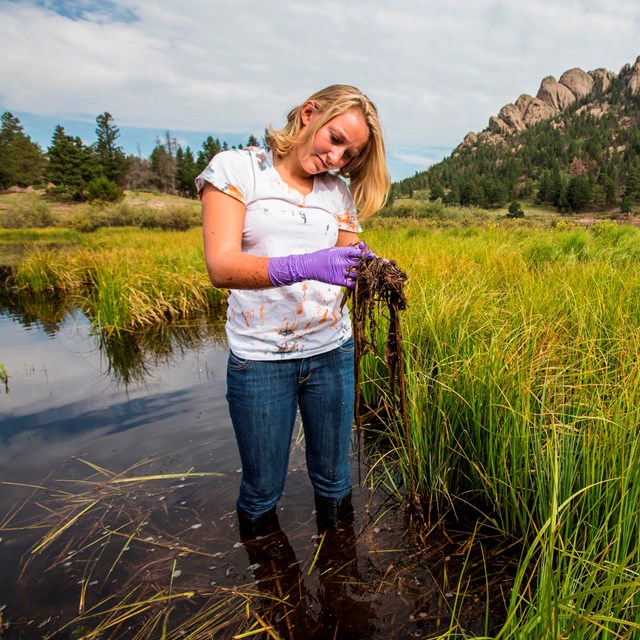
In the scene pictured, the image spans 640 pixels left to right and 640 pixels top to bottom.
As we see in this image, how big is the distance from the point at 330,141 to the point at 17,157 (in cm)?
7280

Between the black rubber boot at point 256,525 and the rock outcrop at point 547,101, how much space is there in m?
134

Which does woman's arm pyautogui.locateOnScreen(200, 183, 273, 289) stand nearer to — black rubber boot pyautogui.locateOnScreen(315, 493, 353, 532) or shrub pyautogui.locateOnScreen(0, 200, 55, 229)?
black rubber boot pyautogui.locateOnScreen(315, 493, 353, 532)

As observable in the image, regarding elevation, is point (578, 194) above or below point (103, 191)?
above

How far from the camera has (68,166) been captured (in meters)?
50.8

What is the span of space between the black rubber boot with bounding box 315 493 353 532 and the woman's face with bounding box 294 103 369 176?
155 cm

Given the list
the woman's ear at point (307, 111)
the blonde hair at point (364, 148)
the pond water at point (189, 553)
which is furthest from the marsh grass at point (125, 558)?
the woman's ear at point (307, 111)

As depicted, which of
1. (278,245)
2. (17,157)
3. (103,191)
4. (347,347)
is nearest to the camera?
(278,245)

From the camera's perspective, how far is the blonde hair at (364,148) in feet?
4.99

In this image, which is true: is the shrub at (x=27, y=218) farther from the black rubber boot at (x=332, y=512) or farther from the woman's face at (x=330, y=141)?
the woman's face at (x=330, y=141)

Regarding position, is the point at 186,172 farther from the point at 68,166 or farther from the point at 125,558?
the point at 125,558

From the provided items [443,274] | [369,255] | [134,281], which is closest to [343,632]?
[369,255]

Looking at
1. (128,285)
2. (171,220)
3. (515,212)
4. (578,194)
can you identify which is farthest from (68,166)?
(578,194)

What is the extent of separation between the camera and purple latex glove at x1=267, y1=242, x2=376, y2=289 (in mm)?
1375

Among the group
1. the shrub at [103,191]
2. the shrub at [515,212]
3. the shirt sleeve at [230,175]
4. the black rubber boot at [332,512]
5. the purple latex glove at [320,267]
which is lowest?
the black rubber boot at [332,512]
